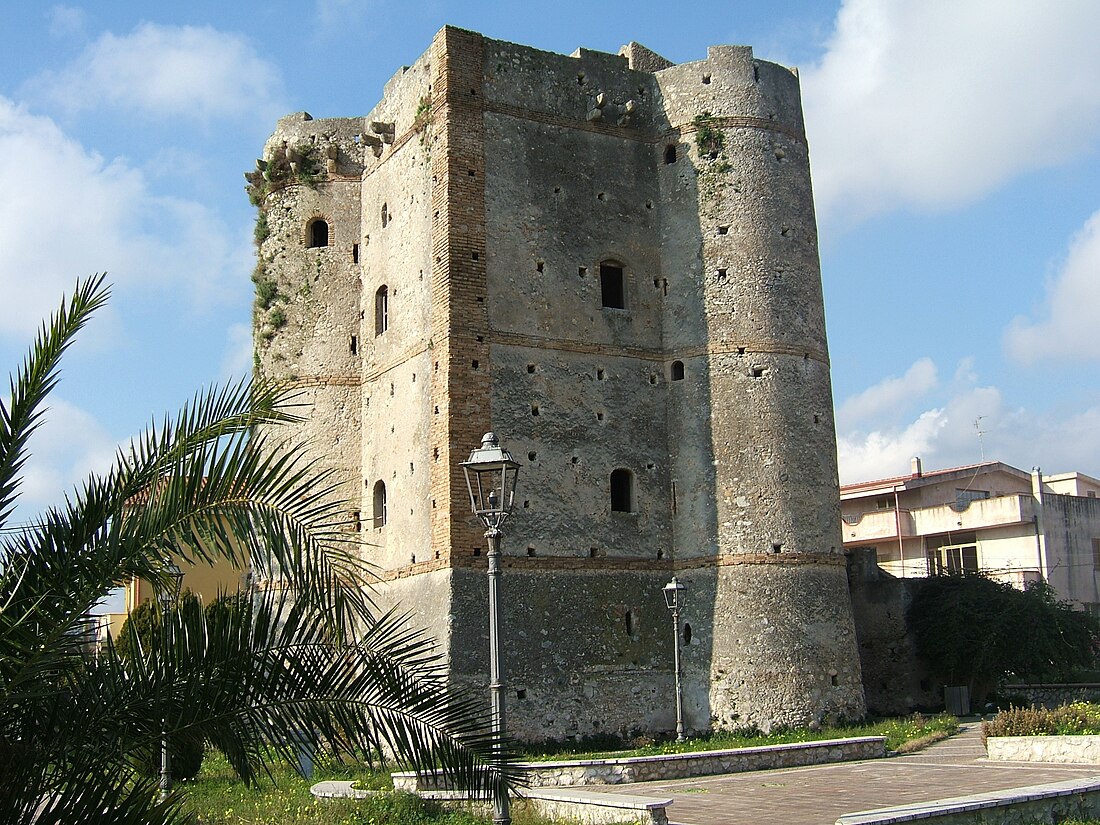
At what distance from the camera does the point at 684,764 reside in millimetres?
17078

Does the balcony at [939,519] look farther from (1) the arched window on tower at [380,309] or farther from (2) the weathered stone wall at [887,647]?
(1) the arched window on tower at [380,309]

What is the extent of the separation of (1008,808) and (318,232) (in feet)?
68.7

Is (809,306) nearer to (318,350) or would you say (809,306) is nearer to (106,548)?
(318,350)

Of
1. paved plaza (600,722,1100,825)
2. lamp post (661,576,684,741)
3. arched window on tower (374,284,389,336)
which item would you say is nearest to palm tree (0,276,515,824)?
paved plaza (600,722,1100,825)

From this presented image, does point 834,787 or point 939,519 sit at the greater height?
point 939,519

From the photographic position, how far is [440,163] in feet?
77.2

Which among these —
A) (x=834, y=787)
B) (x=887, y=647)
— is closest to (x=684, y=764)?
(x=834, y=787)

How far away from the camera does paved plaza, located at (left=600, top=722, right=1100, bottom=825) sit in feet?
43.1

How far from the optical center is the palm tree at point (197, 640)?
702 cm

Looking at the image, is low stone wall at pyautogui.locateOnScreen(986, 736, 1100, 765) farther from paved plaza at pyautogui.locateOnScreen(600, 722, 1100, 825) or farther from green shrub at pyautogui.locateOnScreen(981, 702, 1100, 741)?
green shrub at pyautogui.locateOnScreen(981, 702, 1100, 741)

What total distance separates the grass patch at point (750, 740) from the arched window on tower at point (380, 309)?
9.53 m

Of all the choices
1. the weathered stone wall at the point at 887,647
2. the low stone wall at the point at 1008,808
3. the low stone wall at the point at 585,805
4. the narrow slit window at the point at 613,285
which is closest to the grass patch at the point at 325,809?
the low stone wall at the point at 585,805

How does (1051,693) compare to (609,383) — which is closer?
(609,383)

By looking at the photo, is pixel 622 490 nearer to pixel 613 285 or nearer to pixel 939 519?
pixel 613 285
